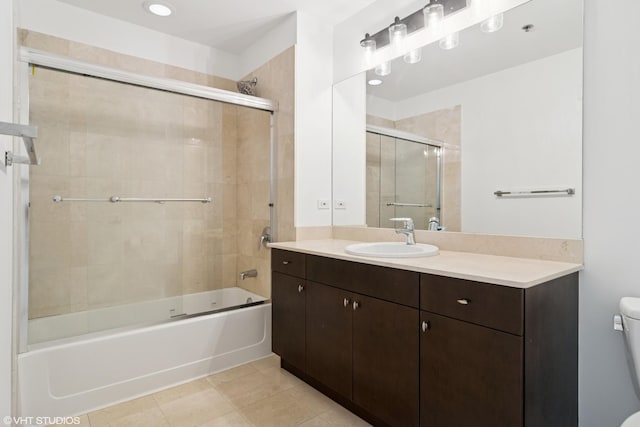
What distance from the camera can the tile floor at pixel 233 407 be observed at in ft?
5.78

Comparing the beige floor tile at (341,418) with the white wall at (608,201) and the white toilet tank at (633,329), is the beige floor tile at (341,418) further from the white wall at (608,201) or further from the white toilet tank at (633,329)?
the white toilet tank at (633,329)

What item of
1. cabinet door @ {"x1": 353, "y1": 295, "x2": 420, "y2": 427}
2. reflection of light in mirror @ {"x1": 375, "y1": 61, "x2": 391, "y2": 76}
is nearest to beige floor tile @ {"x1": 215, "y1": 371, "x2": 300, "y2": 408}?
cabinet door @ {"x1": 353, "y1": 295, "x2": 420, "y2": 427}

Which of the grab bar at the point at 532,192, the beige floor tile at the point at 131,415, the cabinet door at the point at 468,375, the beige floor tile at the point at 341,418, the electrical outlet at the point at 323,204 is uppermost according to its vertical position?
the grab bar at the point at 532,192

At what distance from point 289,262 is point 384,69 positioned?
1.45m

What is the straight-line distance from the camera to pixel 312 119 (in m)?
2.60

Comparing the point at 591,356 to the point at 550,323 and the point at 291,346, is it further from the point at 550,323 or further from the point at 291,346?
the point at 291,346

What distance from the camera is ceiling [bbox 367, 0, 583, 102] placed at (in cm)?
154

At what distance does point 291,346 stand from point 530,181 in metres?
1.62

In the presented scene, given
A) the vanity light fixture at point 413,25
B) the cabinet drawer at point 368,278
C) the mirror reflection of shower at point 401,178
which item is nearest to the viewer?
the cabinet drawer at point 368,278

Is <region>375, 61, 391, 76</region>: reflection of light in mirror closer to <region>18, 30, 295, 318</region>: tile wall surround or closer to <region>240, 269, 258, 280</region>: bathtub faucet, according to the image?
<region>18, 30, 295, 318</region>: tile wall surround

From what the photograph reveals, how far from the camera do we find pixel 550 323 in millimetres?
1273

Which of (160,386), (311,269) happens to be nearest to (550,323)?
(311,269)

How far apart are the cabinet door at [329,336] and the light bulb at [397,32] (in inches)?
63.7

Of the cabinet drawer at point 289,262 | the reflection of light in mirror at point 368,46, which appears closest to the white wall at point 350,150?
the reflection of light in mirror at point 368,46
